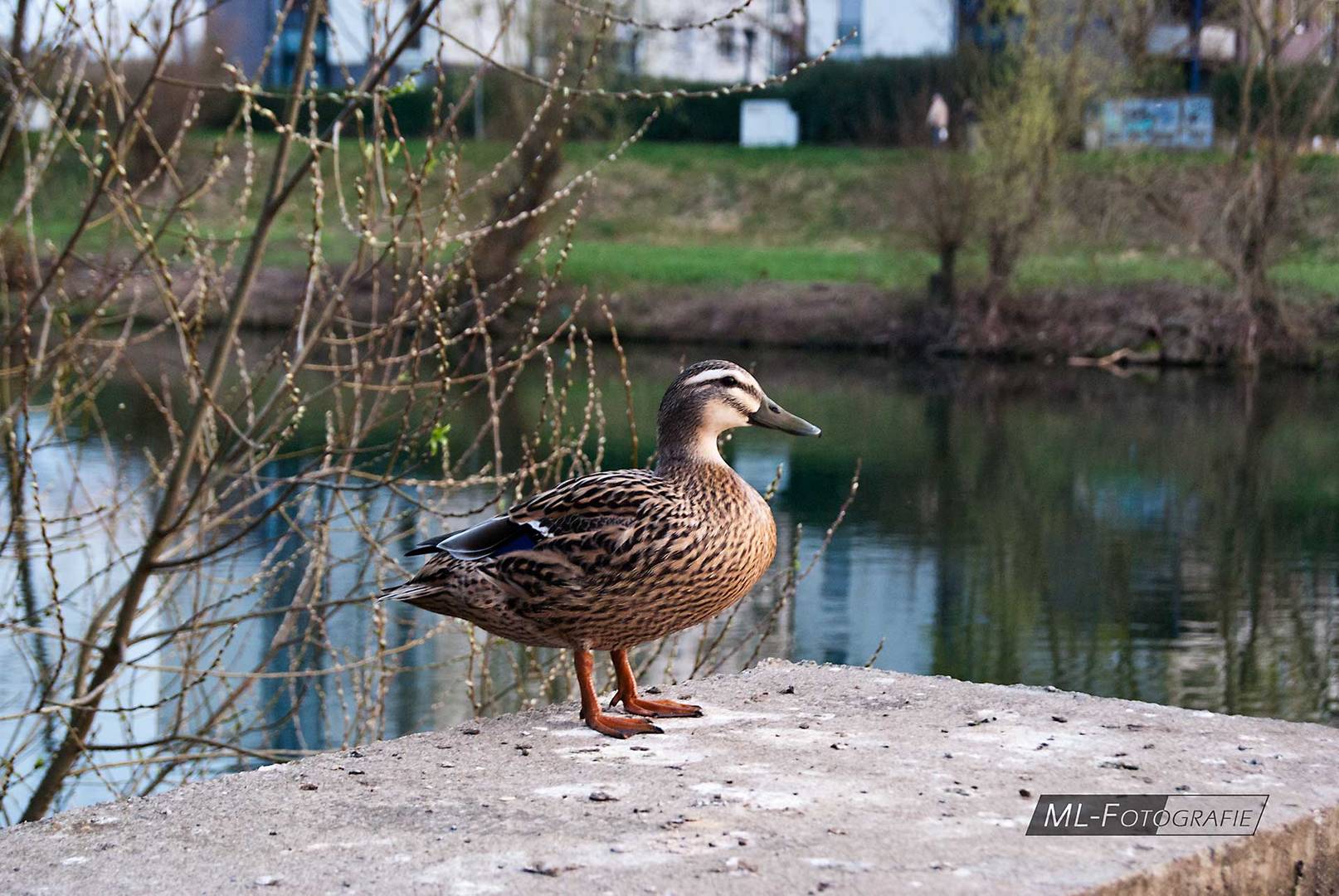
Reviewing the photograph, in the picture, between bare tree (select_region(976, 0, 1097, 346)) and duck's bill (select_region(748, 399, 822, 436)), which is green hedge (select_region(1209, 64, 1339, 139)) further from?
duck's bill (select_region(748, 399, 822, 436))

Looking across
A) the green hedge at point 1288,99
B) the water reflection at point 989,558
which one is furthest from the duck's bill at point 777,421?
the green hedge at point 1288,99

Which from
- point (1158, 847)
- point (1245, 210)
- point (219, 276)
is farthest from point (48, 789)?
point (1245, 210)

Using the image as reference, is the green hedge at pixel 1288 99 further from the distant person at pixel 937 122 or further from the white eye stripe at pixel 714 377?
the white eye stripe at pixel 714 377

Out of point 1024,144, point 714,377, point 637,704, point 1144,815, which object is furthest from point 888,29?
point 1144,815

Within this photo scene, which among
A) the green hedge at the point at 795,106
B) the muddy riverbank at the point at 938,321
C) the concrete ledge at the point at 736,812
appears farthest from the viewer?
the green hedge at the point at 795,106

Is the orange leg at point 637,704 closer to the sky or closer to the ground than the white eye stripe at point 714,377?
closer to the ground

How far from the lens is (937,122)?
34.8 metres

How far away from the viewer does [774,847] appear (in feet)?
11.7

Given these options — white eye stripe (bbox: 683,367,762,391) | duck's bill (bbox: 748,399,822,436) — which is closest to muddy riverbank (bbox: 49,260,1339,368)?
duck's bill (bbox: 748,399,822,436)

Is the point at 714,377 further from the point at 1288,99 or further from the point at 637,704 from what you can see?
the point at 1288,99

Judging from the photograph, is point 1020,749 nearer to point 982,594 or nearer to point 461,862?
point 461,862

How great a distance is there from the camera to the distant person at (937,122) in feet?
111

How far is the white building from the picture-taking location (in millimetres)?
Answer: 49281

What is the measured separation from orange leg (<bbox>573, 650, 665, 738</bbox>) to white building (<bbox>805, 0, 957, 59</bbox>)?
45115 mm
